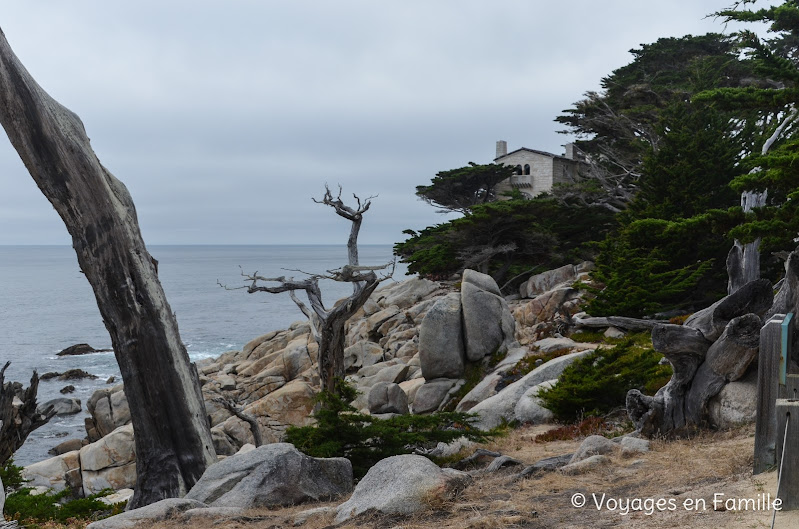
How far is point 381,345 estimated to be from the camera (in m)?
26.6

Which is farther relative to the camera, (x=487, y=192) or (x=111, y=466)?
(x=487, y=192)

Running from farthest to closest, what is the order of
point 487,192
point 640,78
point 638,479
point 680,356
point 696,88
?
point 487,192 → point 640,78 → point 696,88 → point 680,356 → point 638,479

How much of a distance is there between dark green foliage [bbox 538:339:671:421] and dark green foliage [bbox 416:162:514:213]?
89.6 ft

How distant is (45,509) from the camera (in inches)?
351

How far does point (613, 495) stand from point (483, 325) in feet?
37.6

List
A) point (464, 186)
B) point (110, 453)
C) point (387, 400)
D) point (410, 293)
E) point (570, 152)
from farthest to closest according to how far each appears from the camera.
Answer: point (570, 152) → point (464, 186) → point (410, 293) → point (387, 400) → point (110, 453)

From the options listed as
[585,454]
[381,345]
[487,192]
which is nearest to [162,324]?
[585,454]

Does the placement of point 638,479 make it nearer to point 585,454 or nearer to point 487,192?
point 585,454

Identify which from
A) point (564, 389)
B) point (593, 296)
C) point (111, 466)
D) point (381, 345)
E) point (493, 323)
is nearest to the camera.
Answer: point (564, 389)

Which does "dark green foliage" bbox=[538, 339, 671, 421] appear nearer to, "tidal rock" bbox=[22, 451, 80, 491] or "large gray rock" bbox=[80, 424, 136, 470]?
"large gray rock" bbox=[80, 424, 136, 470]

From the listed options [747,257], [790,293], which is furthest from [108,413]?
[790,293]

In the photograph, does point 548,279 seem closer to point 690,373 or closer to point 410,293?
point 410,293

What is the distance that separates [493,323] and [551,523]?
485 inches

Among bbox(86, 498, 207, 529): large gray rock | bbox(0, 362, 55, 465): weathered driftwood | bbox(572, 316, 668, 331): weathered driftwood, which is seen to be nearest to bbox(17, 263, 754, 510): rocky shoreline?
bbox(0, 362, 55, 465): weathered driftwood
